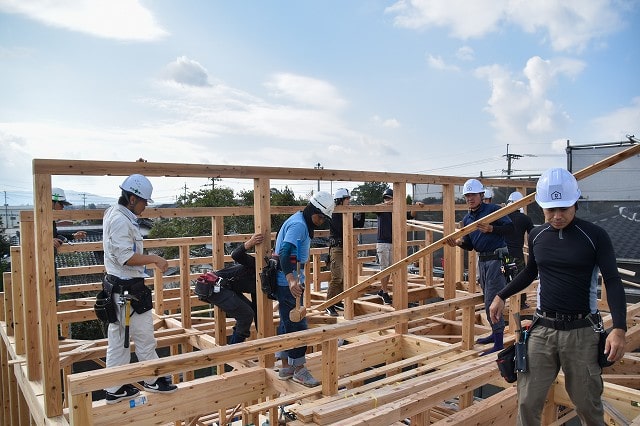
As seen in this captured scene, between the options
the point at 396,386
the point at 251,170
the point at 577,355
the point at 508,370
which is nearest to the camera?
the point at 577,355

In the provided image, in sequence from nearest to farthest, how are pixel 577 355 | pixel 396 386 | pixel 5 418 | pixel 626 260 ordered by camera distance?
pixel 577 355 → pixel 396 386 → pixel 5 418 → pixel 626 260

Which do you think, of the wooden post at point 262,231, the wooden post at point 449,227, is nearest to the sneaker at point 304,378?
the wooden post at point 262,231

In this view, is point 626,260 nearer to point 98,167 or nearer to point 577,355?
point 577,355

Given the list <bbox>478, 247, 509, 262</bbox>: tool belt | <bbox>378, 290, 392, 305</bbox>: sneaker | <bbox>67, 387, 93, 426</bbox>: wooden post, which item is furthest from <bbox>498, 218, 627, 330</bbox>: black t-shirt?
<bbox>378, 290, 392, 305</bbox>: sneaker

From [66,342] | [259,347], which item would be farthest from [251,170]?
[66,342]

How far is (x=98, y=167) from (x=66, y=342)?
3306 mm

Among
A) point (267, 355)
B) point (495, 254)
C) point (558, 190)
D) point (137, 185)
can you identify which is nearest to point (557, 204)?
point (558, 190)

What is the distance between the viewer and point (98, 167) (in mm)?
3625

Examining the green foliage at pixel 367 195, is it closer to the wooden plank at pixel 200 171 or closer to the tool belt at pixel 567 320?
the wooden plank at pixel 200 171

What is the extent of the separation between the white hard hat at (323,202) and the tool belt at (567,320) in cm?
217

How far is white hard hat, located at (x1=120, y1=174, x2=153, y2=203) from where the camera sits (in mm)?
3867

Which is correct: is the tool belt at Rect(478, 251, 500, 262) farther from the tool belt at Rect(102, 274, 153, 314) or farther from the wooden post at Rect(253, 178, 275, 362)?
the tool belt at Rect(102, 274, 153, 314)

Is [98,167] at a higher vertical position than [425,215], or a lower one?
higher

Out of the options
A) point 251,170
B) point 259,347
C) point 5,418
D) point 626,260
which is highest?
point 251,170
